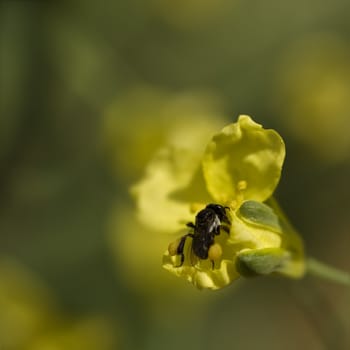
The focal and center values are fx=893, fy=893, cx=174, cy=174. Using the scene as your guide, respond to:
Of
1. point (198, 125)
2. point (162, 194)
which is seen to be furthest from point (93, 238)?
point (162, 194)

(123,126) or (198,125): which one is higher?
(198,125)

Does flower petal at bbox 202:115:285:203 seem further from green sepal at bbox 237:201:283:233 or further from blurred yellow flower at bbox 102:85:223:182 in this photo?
blurred yellow flower at bbox 102:85:223:182

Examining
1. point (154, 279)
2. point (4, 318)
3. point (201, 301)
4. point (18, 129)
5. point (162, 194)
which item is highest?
point (162, 194)

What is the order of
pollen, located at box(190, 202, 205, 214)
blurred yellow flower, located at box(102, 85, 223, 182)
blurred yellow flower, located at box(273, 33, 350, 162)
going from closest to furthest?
pollen, located at box(190, 202, 205, 214) < blurred yellow flower, located at box(102, 85, 223, 182) < blurred yellow flower, located at box(273, 33, 350, 162)

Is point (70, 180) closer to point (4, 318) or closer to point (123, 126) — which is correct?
point (123, 126)

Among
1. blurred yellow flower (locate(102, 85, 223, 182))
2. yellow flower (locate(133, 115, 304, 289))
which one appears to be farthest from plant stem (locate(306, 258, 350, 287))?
blurred yellow flower (locate(102, 85, 223, 182))

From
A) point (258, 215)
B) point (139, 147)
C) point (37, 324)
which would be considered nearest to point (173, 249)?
point (258, 215)

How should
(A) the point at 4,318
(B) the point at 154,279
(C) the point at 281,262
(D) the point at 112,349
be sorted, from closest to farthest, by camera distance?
(C) the point at 281,262
(A) the point at 4,318
(D) the point at 112,349
(B) the point at 154,279
